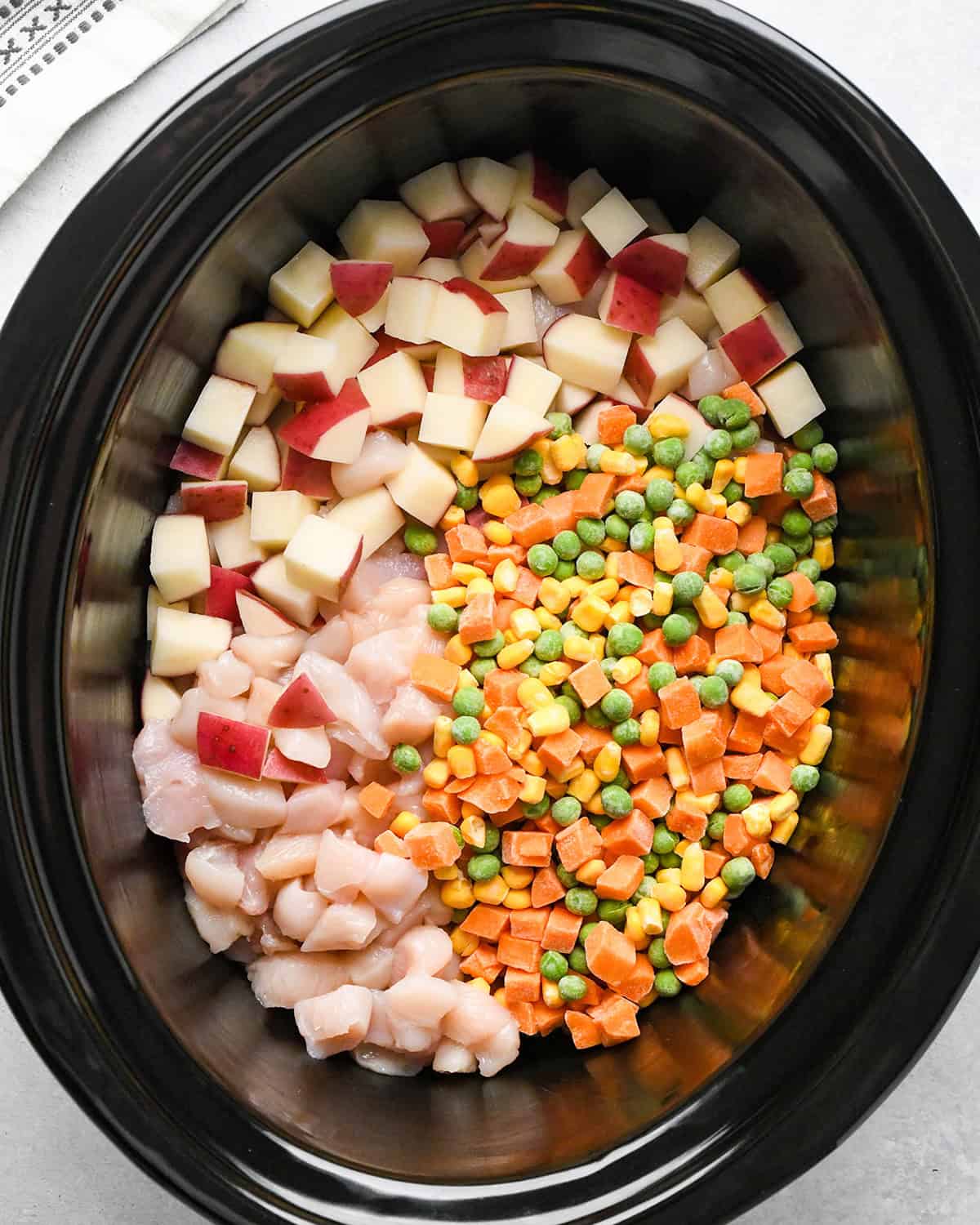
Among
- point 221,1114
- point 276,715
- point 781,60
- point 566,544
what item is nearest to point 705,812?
point 566,544

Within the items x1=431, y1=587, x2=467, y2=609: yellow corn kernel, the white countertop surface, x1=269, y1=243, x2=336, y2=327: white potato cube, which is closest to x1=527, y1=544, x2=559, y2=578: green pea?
x1=431, y1=587, x2=467, y2=609: yellow corn kernel

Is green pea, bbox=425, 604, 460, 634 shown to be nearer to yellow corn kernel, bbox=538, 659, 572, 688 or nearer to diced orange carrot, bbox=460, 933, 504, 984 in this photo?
yellow corn kernel, bbox=538, 659, 572, 688

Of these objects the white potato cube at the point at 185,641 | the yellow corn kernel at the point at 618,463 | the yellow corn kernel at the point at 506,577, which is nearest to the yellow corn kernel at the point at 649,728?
the yellow corn kernel at the point at 506,577

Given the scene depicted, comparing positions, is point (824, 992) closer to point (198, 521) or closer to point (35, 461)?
point (198, 521)

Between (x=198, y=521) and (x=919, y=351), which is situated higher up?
(x=198, y=521)

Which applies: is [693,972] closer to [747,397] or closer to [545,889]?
[545,889]

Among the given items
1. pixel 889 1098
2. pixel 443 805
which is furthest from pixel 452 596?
pixel 889 1098
